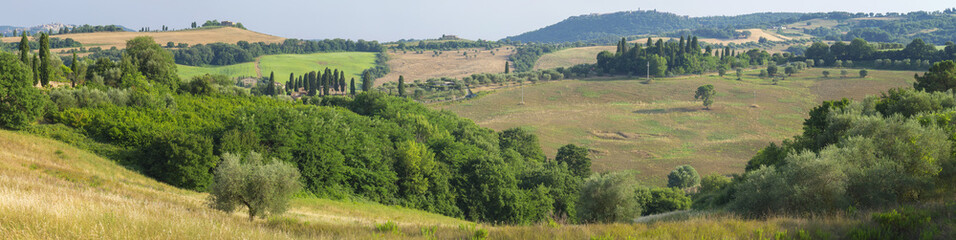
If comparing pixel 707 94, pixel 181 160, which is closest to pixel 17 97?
pixel 181 160

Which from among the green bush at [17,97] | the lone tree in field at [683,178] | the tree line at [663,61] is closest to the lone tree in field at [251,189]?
the green bush at [17,97]

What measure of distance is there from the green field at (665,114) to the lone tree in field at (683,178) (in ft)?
5.64

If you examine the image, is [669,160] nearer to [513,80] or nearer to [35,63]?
[35,63]

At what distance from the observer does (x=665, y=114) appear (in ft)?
376

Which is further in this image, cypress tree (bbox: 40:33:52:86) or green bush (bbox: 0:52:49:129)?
cypress tree (bbox: 40:33:52:86)

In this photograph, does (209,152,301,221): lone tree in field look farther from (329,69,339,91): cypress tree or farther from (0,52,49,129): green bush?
(329,69,339,91): cypress tree

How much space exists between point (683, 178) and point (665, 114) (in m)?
50.2

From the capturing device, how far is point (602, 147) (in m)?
87.6

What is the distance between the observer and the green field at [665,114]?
8200cm

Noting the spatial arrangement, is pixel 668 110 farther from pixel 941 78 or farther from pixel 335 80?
pixel 335 80

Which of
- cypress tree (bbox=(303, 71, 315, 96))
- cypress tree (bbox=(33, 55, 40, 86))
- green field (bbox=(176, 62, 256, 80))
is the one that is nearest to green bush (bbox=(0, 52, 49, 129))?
cypress tree (bbox=(33, 55, 40, 86))

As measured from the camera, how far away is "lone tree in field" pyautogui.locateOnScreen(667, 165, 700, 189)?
220 feet

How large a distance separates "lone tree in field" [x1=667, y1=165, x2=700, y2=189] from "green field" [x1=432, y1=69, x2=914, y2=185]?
1720mm

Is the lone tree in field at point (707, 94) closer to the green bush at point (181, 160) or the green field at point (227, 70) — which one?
the green bush at point (181, 160)
